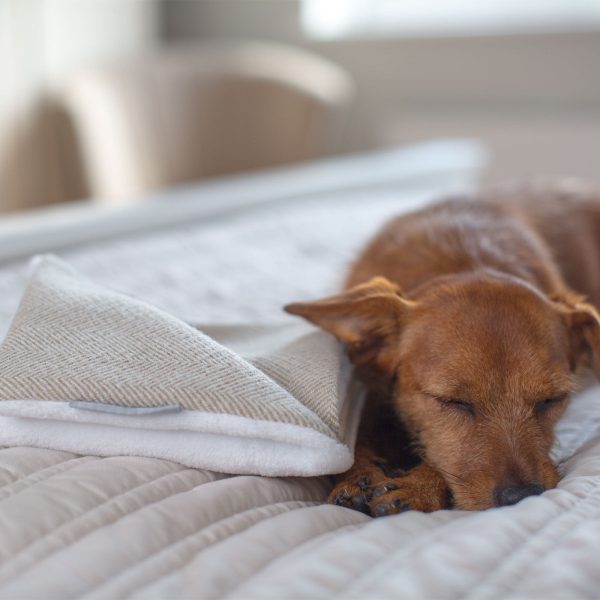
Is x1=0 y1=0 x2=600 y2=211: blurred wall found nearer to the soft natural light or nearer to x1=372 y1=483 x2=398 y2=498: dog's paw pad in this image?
the soft natural light

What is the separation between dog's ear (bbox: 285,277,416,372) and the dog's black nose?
1.11 ft

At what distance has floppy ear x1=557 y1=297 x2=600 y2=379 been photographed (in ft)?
4.41

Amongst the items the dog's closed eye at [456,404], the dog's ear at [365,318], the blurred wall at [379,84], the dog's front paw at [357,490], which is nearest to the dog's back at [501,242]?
A: the dog's ear at [365,318]

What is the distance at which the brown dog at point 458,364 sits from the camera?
1110mm

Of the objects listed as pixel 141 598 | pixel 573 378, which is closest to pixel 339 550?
pixel 141 598

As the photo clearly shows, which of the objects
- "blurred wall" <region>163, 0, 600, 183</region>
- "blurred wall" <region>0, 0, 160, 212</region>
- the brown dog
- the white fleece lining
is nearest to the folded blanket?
the white fleece lining

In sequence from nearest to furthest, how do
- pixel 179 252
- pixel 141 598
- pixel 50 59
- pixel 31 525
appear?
pixel 141 598, pixel 31 525, pixel 179 252, pixel 50 59

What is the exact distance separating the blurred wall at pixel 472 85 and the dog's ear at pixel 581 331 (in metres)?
2.92

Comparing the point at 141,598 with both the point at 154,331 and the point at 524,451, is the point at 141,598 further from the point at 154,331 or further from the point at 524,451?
the point at 524,451

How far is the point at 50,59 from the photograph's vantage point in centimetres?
403

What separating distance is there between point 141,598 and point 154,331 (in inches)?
17.1

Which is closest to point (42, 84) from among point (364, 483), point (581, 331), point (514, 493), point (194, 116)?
point (194, 116)

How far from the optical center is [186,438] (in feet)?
3.44

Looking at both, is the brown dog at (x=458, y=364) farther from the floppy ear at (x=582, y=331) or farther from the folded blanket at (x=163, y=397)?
the folded blanket at (x=163, y=397)
